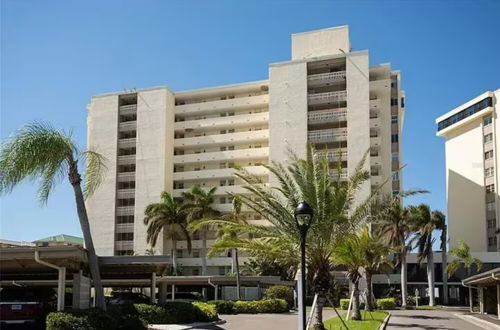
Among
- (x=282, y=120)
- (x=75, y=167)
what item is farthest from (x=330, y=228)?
(x=282, y=120)

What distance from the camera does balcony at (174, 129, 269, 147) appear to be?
257 feet

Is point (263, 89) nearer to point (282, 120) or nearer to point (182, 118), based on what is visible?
point (282, 120)

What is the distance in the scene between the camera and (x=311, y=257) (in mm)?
24109

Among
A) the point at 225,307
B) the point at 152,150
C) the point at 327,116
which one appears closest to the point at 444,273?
the point at 327,116

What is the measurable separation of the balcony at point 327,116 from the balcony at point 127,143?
79.3ft

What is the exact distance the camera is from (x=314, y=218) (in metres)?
22.9

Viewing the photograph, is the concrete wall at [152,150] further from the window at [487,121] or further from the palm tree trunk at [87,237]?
the palm tree trunk at [87,237]

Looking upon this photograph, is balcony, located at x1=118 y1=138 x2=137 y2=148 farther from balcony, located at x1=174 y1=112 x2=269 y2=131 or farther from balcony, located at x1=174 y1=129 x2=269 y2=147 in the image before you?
balcony, located at x1=174 y1=112 x2=269 y2=131

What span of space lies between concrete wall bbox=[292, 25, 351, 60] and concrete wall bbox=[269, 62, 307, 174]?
3128 millimetres

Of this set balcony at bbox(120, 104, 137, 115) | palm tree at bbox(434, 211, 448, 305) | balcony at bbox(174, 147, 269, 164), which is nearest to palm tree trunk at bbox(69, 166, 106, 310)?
palm tree at bbox(434, 211, 448, 305)

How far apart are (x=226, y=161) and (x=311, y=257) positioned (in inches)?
2203

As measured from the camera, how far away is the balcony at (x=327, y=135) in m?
73.8

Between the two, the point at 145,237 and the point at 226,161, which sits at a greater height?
the point at 226,161

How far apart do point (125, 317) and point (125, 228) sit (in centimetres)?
5979
